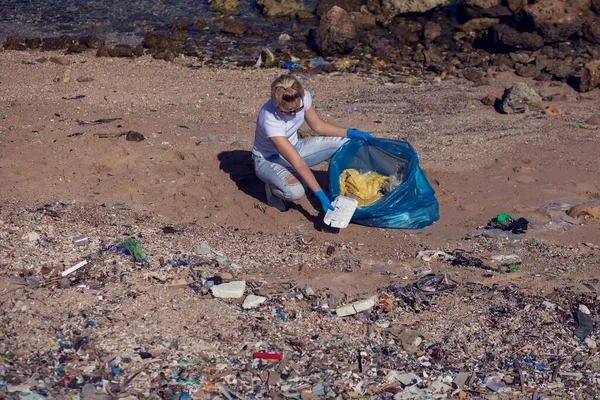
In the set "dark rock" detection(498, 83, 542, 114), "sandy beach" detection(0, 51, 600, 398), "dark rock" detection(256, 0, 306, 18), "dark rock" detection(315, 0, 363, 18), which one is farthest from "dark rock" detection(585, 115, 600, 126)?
"dark rock" detection(256, 0, 306, 18)

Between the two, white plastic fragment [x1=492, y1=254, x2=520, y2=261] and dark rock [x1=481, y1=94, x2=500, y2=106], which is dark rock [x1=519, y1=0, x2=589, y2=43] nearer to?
dark rock [x1=481, y1=94, x2=500, y2=106]

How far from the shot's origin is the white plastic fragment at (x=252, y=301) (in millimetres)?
4523

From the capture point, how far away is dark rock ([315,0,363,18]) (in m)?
13.9

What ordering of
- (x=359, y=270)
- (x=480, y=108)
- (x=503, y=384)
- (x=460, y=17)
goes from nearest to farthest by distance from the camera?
1. (x=503, y=384)
2. (x=359, y=270)
3. (x=480, y=108)
4. (x=460, y=17)

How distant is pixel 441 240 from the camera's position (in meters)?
5.63

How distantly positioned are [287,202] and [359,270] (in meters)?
1.24

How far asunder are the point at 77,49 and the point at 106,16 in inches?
115

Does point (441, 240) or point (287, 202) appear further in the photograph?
point (287, 202)

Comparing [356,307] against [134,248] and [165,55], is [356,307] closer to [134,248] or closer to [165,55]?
[134,248]

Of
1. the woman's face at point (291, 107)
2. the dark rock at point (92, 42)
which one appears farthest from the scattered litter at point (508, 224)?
the dark rock at point (92, 42)

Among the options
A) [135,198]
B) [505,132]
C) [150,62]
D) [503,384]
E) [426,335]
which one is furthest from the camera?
[150,62]

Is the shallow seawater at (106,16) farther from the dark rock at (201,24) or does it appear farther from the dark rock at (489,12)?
the dark rock at (489,12)

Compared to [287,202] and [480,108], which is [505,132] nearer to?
[480,108]

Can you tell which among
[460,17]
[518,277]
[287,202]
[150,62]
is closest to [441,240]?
[518,277]
